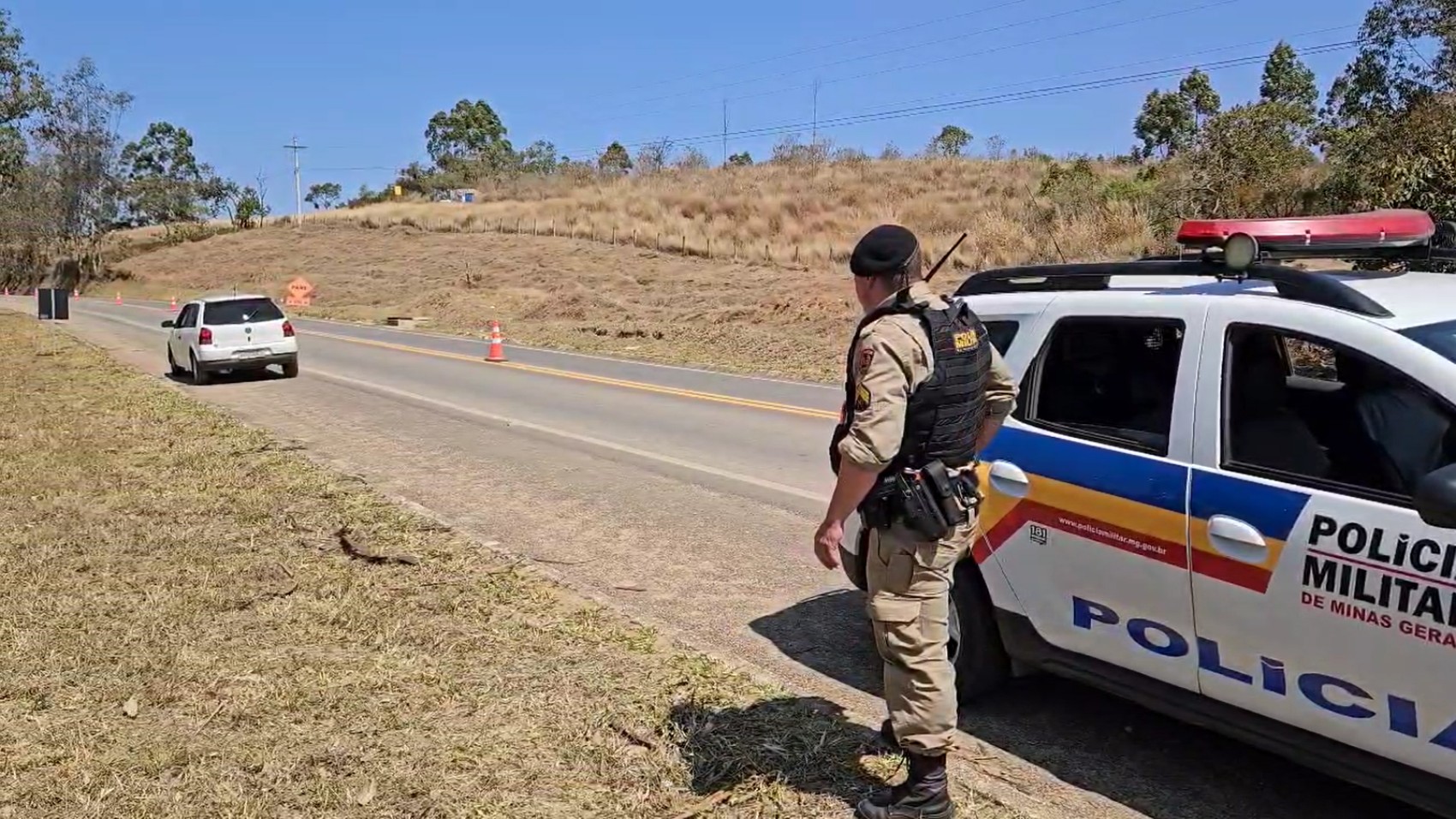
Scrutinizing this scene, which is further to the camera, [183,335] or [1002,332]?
[183,335]

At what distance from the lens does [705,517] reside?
25.8 ft

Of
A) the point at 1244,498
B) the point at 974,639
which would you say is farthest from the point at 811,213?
the point at 1244,498

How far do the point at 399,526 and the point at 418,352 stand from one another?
1678 cm

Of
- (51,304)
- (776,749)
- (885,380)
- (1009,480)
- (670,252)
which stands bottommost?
(776,749)

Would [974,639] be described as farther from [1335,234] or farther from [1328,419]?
[1335,234]

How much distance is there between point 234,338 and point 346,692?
15.4m

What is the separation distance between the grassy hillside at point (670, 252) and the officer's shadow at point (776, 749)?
44.2 feet

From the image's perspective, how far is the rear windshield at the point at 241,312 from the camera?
1828cm

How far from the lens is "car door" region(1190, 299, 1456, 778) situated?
291 cm

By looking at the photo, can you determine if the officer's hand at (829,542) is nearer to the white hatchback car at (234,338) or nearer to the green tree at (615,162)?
the white hatchback car at (234,338)

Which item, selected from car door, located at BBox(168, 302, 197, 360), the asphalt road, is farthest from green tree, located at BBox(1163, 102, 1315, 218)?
car door, located at BBox(168, 302, 197, 360)

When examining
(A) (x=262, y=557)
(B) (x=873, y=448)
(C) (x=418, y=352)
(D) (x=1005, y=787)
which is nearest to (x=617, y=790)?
(D) (x=1005, y=787)

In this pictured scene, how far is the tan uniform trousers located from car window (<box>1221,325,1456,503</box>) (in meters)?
0.97

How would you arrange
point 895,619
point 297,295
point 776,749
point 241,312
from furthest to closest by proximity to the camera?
point 297,295 → point 241,312 → point 776,749 → point 895,619
